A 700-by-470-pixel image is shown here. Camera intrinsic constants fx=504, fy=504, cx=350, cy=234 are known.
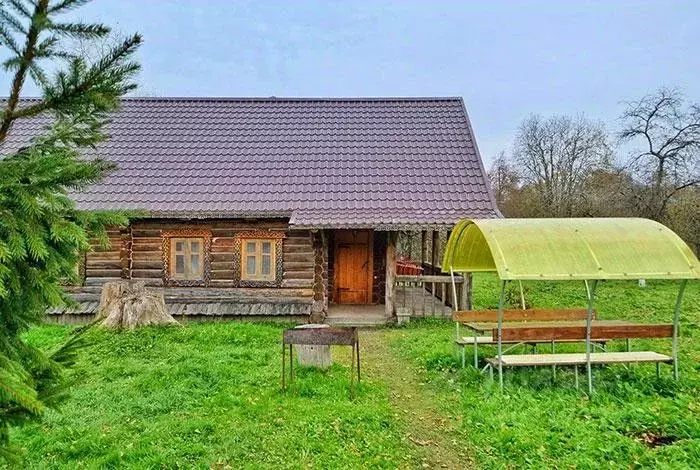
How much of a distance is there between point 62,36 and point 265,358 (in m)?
7.06

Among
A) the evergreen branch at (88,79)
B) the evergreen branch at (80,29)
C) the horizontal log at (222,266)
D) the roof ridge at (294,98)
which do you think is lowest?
the horizontal log at (222,266)

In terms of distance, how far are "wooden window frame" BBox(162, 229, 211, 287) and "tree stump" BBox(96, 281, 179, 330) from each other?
1.46m

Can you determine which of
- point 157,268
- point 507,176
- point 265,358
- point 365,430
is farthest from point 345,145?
point 507,176

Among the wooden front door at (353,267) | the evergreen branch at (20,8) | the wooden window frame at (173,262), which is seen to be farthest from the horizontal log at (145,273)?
the evergreen branch at (20,8)

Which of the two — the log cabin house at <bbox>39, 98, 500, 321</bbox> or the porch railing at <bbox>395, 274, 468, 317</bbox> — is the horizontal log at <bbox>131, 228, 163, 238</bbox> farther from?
the porch railing at <bbox>395, 274, 468, 317</bbox>

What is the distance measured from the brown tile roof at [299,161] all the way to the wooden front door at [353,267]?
61.3 inches

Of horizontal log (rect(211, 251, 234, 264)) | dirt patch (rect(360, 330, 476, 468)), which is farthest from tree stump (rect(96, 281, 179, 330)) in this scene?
dirt patch (rect(360, 330, 476, 468))

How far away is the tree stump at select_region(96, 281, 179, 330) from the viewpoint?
10523 millimetres

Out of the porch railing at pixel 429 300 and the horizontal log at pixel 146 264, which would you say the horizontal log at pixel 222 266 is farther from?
the porch railing at pixel 429 300

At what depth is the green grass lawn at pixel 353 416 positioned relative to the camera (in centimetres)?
506

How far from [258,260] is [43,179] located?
33.9 feet

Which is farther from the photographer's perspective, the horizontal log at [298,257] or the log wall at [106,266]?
the log wall at [106,266]

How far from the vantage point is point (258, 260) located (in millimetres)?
12766

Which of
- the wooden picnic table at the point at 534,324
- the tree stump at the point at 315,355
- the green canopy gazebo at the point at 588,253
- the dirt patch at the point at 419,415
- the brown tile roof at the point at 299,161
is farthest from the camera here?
the brown tile roof at the point at 299,161
